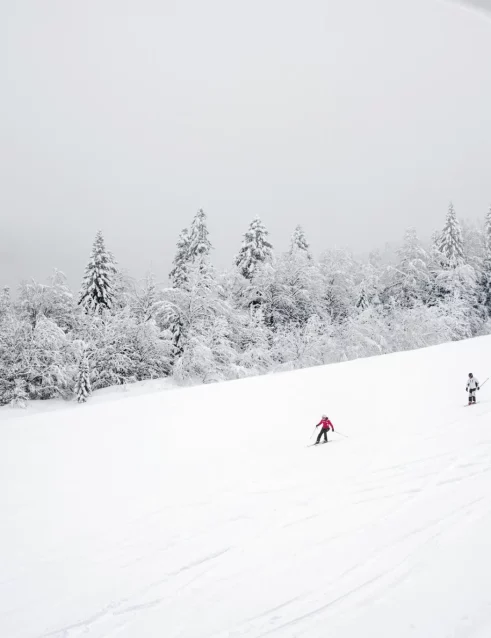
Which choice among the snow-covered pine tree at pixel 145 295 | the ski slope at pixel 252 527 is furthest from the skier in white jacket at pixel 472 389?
the snow-covered pine tree at pixel 145 295

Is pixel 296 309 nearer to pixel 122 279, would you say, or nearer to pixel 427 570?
pixel 122 279

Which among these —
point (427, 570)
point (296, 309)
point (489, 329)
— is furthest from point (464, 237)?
point (427, 570)

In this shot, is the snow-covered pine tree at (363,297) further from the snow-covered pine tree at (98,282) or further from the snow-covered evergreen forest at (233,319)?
the snow-covered pine tree at (98,282)

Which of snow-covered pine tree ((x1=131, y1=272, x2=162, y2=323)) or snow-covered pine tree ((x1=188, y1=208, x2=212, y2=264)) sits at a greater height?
snow-covered pine tree ((x1=188, y1=208, x2=212, y2=264))

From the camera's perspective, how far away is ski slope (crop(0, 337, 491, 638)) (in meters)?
4.42

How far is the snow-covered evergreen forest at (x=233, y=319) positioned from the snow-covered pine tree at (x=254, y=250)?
0.10m

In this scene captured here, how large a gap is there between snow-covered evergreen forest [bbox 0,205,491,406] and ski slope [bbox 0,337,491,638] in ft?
41.7

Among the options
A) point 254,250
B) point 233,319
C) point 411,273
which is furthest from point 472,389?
point 411,273

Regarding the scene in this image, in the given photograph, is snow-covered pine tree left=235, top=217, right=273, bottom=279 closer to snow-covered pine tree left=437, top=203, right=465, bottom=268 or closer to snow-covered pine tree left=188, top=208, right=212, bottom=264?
snow-covered pine tree left=188, top=208, right=212, bottom=264

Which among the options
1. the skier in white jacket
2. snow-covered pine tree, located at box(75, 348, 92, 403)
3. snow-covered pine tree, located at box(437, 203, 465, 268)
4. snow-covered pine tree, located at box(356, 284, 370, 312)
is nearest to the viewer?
the skier in white jacket

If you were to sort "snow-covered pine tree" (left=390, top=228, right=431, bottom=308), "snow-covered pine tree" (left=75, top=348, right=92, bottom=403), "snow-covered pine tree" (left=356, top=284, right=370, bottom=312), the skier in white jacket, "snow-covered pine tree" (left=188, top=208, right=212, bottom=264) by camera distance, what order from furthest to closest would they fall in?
"snow-covered pine tree" (left=188, top=208, right=212, bottom=264) < "snow-covered pine tree" (left=356, top=284, right=370, bottom=312) < "snow-covered pine tree" (left=390, top=228, right=431, bottom=308) < "snow-covered pine tree" (left=75, top=348, right=92, bottom=403) < the skier in white jacket

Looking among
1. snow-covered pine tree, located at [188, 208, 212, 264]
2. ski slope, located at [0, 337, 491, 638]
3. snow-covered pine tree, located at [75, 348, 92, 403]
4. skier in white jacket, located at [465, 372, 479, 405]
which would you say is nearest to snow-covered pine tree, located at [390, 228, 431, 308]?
snow-covered pine tree, located at [188, 208, 212, 264]

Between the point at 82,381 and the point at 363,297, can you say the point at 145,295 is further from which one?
the point at 363,297

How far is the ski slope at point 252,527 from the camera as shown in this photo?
4.42m
